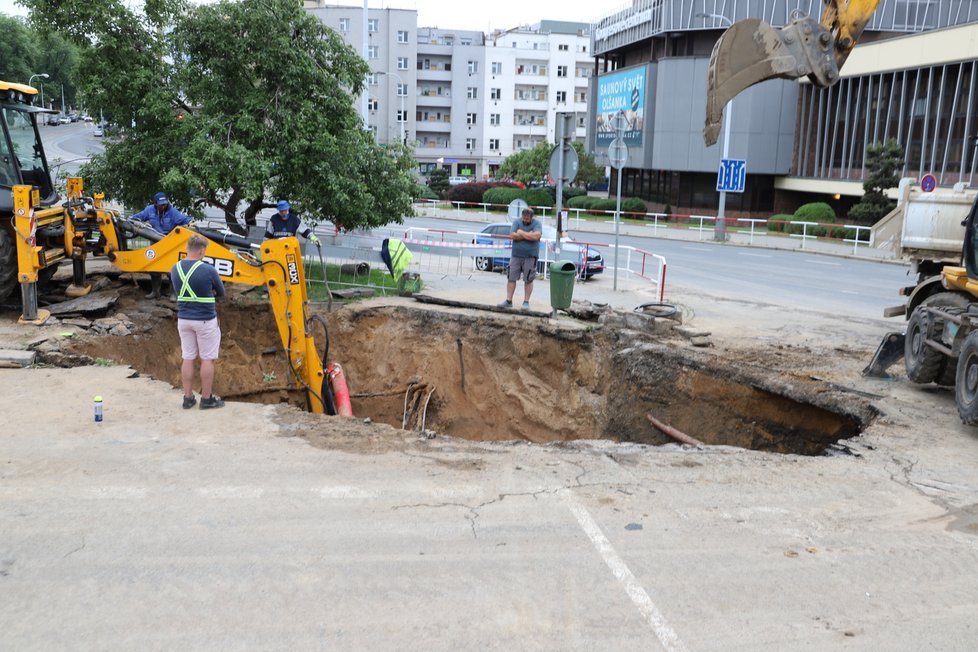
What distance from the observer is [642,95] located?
158ft

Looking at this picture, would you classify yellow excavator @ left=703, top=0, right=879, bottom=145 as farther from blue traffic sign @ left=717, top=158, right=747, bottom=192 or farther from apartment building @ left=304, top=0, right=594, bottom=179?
apartment building @ left=304, top=0, right=594, bottom=179

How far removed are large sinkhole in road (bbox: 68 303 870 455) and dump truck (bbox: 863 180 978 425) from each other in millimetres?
2201

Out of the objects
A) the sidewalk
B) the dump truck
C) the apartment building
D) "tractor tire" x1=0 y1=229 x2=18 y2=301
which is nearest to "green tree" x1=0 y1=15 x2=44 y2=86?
the apartment building

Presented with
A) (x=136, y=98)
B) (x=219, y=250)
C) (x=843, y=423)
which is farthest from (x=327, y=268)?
(x=843, y=423)

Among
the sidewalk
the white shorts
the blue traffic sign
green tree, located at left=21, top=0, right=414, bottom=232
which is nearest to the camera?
the white shorts

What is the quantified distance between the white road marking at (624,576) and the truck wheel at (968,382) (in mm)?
Result: 4778

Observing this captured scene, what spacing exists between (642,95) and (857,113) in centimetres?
1254

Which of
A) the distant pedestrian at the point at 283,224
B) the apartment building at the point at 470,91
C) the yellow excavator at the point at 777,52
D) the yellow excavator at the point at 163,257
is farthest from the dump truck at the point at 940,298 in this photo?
the apartment building at the point at 470,91

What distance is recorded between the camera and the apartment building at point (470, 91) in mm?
77750

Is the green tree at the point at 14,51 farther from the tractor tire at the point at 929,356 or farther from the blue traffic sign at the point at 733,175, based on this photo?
the tractor tire at the point at 929,356

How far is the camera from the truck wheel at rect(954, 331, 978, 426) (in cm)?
867

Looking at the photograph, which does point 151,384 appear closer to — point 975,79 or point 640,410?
point 640,410

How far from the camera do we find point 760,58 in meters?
10.2

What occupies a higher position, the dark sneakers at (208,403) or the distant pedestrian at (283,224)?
the distant pedestrian at (283,224)
